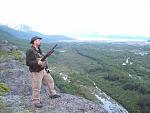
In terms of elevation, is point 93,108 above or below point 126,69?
above

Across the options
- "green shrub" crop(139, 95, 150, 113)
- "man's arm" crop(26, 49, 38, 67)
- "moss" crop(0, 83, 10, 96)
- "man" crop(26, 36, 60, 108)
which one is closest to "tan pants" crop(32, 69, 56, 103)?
"man" crop(26, 36, 60, 108)

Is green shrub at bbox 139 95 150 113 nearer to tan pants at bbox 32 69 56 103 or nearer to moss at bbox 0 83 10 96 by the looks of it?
moss at bbox 0 83 10 96

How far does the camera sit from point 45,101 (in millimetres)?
17312

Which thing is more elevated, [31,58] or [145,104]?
[31,58]

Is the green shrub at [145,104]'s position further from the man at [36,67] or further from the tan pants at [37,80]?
the tan pants at [37,80]

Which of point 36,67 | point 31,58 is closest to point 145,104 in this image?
point 36,67

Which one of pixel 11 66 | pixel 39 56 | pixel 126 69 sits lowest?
pixel 126 69

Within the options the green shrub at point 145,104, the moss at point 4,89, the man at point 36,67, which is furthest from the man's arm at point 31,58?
the green shrub at point 145,104

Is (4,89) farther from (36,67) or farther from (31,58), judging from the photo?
(31,58)

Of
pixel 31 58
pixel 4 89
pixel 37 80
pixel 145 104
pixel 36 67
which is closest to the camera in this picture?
pixel 31 58

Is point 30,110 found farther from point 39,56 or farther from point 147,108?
point 147,108

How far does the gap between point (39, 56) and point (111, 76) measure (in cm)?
6005

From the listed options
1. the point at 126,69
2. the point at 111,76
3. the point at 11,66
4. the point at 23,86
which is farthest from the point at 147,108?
the point at 126,69

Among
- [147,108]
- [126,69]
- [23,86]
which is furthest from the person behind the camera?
[126,69]
